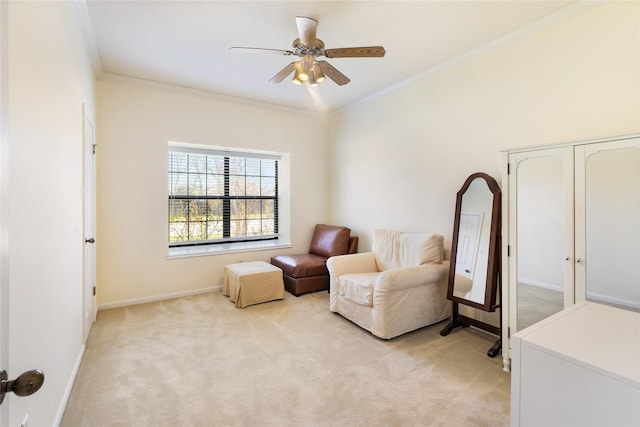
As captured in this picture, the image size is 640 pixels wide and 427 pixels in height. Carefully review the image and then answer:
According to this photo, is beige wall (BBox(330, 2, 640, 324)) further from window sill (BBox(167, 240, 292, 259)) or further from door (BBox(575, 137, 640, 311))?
window sill (BBox(167, 240, 292, 259))

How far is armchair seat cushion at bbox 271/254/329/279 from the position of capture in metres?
4.11

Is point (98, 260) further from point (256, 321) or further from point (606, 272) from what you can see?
point (606, 272)

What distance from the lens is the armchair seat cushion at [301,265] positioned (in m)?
4.11

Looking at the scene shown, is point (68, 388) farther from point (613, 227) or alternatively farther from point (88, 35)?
point (613, 227)

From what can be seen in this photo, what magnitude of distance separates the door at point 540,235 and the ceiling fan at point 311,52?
144 centimetres

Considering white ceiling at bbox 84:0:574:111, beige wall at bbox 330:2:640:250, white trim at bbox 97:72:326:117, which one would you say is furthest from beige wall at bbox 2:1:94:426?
beige wall at bbox 330:2:640:250

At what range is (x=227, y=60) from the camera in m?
3.21

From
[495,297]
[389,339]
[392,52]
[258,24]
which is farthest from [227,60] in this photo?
[495,297]

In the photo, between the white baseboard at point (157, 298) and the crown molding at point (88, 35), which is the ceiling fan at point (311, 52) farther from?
the white baseboard at point (157, 298)

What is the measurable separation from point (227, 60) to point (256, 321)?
9.13ft

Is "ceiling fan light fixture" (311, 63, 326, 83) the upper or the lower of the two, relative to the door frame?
upper

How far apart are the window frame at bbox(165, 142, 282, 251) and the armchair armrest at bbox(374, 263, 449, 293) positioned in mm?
2429

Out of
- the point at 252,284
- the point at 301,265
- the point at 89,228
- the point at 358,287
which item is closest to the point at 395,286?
the point at 358,287

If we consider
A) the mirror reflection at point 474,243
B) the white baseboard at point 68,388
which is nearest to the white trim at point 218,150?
the white baseboard at point 68,388
